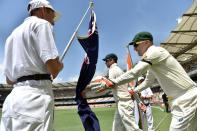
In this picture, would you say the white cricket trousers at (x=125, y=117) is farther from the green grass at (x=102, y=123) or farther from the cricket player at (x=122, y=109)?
the green grass at (x=102, y=123)

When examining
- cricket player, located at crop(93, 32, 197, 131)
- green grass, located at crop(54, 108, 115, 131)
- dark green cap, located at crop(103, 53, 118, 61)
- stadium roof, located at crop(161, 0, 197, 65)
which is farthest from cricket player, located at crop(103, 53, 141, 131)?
stadium roof, located at crop(161, 0, 197, 65)

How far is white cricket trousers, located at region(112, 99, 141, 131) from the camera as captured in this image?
8994mm

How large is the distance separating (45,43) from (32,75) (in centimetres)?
32

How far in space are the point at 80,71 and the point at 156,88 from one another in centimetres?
3965

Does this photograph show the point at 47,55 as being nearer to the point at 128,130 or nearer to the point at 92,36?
the point at 92,36

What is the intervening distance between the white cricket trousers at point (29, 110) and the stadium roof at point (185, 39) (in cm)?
2789

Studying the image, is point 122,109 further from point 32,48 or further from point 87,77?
point 32,48

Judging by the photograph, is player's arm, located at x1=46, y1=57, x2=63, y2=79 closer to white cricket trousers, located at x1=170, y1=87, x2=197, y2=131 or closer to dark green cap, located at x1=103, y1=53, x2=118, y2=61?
white cricket trousers, located at x1=170, y1=87, x2=197, y2=131

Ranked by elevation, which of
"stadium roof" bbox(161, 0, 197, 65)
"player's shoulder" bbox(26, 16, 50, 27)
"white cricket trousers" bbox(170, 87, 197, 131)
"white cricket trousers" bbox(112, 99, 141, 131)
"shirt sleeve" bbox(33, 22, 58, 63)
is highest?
"player's shoulder" bbox(26, 16, 50, 27)

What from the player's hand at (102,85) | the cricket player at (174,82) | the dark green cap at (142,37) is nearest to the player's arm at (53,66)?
the player's hand at (102,85)

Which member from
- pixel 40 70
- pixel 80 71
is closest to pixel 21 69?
pixel 40 70

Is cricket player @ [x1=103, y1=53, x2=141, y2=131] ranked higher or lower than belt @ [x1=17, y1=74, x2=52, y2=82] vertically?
lower

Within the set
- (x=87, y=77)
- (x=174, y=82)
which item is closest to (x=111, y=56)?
(x=87, y=77)

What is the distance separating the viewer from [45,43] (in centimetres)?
369
